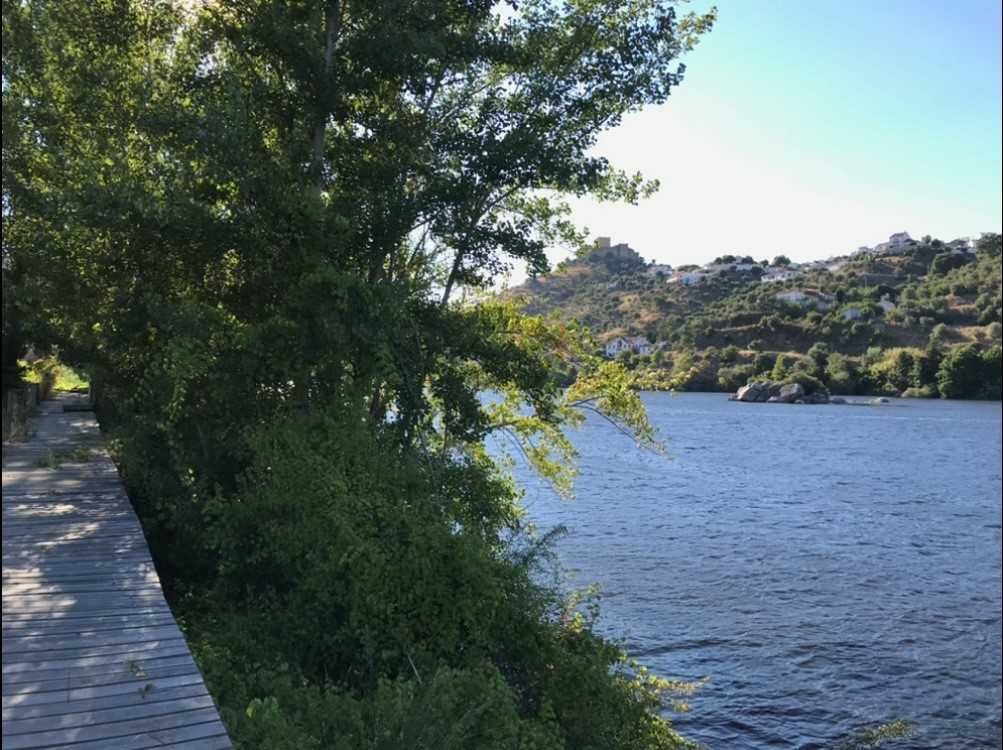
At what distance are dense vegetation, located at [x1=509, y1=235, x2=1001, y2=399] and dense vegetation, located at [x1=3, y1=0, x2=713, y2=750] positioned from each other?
44.8 metres

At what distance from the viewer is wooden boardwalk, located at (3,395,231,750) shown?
14.6 ft

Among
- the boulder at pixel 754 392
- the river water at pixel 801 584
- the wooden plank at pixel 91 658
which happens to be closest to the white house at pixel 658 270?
the boulder at pixel 754 392

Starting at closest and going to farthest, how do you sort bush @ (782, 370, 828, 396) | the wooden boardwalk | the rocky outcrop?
the wooden boardwalk
bush @ (782, 370, 828, 396)
the rocky outcrop

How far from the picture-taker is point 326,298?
8602mm

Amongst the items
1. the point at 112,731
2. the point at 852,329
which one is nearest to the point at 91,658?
the point at 112,731

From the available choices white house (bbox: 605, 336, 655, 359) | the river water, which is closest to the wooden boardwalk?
the river water

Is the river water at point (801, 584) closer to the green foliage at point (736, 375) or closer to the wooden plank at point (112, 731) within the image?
the wooden plank at point (112, 731)

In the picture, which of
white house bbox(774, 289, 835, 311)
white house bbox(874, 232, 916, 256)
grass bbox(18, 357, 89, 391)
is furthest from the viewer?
white house bbox(874, 232, 916, 256)

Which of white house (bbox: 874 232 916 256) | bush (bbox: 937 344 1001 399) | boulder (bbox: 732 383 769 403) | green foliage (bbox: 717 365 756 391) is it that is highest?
white house (bbox: 874 232 916 256)

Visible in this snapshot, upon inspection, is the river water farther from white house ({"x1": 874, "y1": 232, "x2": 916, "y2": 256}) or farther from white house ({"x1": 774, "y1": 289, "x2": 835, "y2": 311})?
white house ({"x1": 874, "y1": 232, "x2": 916, "y2": 256})

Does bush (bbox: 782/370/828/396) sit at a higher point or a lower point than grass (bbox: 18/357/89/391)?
higher

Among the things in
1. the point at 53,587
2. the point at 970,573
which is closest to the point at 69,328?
the point at 53,587

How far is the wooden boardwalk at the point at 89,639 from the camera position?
4457 millimetres

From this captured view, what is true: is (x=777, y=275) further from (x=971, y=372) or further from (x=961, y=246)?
(x=971, y=372)
